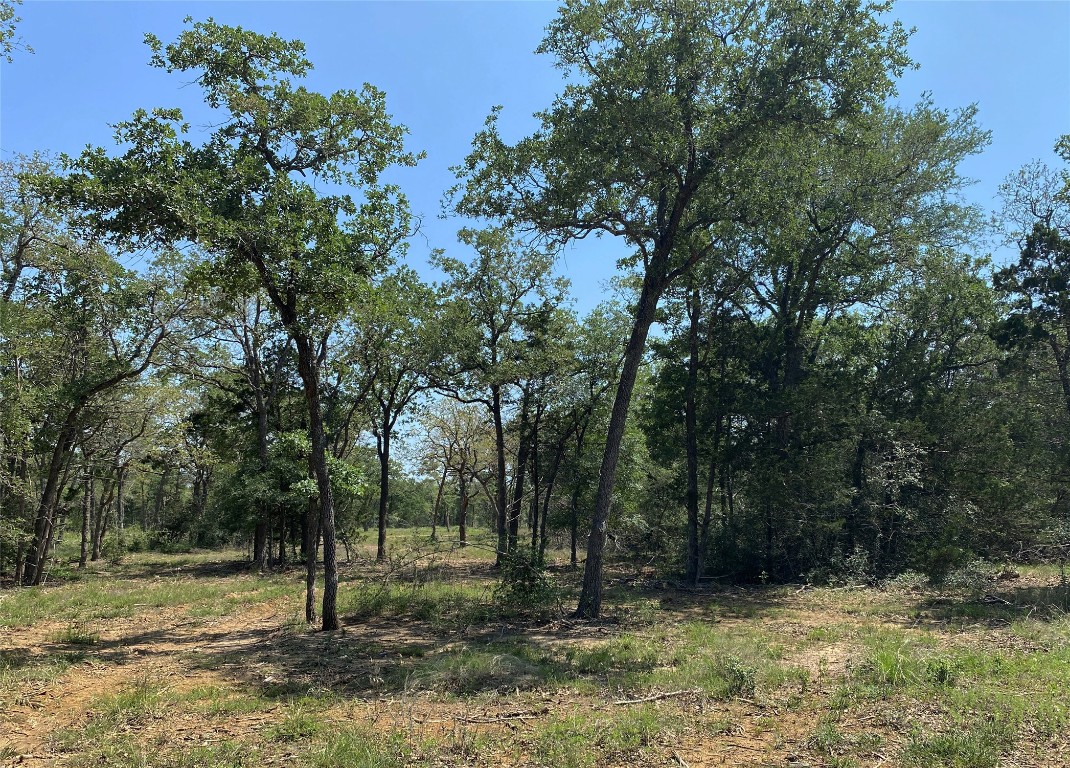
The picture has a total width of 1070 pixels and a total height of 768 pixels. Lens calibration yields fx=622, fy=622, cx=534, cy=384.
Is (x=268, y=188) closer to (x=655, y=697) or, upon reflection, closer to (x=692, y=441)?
(x=655, y=697)

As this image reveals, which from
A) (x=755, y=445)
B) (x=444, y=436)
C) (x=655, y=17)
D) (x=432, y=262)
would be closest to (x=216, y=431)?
(x=432, y=262)

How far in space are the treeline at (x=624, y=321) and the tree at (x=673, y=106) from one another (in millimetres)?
58

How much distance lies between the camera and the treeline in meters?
10.6

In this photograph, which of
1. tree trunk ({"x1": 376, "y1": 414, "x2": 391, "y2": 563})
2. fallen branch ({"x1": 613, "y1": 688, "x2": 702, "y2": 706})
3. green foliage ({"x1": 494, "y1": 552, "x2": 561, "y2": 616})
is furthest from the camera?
tree trunk ({"x1": 376, "y1": 414, "x2": 391, "y2": 563})

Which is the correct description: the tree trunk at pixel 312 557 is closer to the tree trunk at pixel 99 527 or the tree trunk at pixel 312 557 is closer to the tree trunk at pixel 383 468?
the tree trunk at pixel 383 468

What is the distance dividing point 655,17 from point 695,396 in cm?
1202

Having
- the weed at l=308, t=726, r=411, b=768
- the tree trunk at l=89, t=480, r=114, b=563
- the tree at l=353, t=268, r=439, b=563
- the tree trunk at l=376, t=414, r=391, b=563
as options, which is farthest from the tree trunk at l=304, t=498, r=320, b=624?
the tree trunk at l=89, t=480, r=114, b=563

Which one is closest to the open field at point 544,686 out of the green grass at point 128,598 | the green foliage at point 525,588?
the green grass at point 128,598

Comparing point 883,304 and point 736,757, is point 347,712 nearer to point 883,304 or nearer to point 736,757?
point 736,757

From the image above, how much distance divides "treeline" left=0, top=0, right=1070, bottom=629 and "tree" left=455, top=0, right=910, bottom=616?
2.3 inches

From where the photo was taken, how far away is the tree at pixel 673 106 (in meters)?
11.8

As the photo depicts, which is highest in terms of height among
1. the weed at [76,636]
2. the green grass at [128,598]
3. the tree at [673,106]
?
the tree at [673,106]

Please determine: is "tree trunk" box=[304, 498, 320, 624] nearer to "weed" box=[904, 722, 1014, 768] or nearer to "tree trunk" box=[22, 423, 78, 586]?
"tree trunk" box=[22, 423, 78, 586]

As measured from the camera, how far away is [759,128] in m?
12.1
